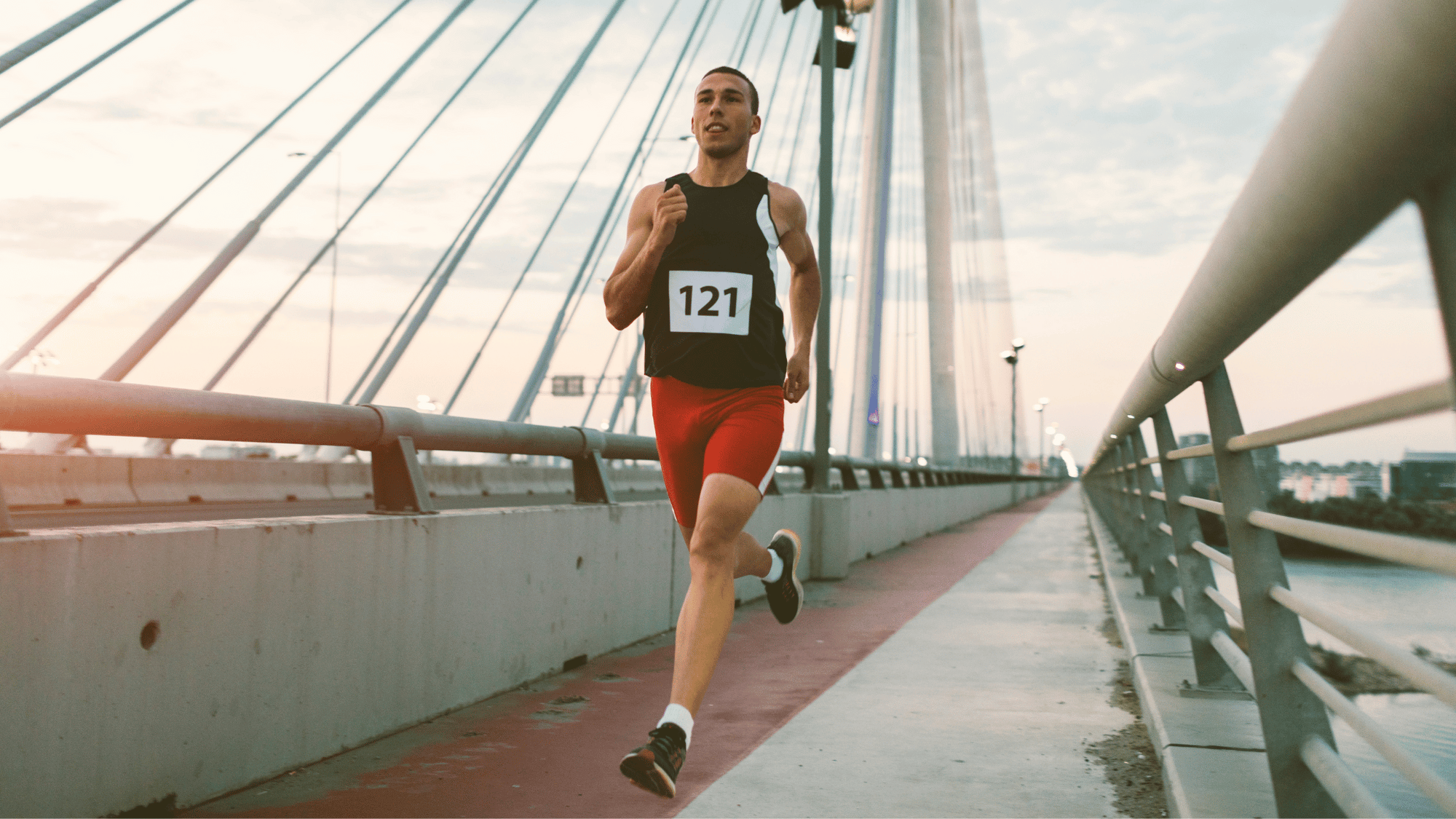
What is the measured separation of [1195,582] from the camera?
429cm

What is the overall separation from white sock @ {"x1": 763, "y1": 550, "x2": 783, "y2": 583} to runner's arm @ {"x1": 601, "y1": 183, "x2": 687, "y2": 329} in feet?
4.33

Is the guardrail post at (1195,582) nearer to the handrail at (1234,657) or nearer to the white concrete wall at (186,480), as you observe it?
the handrail at (1234,657)

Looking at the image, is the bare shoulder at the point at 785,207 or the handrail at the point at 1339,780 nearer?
the handrail at the point at 1339,780

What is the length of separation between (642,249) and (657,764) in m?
1.53

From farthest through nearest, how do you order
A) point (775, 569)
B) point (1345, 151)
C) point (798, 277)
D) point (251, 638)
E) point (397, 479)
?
1. point (775, 569)
2. point (397, 479)
3. point (798, 277)
4. point (251, 638)
5. point (1345, 151)

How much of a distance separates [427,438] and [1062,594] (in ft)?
19.9

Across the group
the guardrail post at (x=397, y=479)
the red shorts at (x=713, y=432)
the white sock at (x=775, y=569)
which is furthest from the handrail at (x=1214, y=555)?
the guardrail post at (x=397, y=479)

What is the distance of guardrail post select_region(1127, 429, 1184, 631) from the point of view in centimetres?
574

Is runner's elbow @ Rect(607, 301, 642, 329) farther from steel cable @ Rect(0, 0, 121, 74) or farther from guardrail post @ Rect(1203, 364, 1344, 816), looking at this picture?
steel cable @ Rect(0, 0, 121, 74)

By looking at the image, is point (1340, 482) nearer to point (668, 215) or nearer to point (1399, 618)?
point (668, 215)

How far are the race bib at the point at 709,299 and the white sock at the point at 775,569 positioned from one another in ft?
4.16

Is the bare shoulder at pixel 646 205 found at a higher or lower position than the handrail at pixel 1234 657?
higher

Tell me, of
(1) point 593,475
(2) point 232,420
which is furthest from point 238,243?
(2) point 232,420

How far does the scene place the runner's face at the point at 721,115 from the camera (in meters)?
3.49
